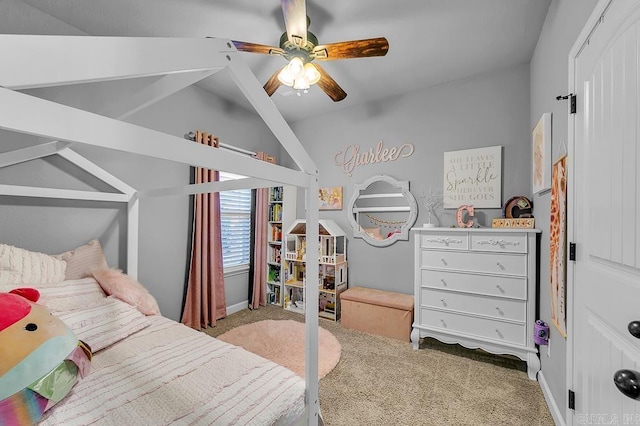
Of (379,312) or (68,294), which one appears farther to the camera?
(379,312)

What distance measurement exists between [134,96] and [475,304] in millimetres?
2657

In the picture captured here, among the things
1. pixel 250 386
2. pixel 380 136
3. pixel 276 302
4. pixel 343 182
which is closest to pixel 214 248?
pixel 276 302

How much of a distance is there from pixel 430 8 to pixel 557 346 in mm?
2289

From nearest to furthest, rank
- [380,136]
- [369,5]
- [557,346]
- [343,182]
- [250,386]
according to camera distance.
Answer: [250,386] < [557,346] < [369,5] < [380,136] < [343,182]

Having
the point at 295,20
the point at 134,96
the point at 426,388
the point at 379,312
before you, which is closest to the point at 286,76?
the point at 295,20

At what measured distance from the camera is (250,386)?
1132 millimetres

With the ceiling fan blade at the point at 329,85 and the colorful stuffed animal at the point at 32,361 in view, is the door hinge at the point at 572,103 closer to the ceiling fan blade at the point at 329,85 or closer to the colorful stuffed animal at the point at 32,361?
the ceiling fan blade at the point at 329,85

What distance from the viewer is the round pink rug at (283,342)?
2.18 m

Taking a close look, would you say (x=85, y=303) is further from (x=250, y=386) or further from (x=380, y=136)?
(x=380, y=136)

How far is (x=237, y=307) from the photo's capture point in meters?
3.38

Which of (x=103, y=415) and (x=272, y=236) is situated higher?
(x=272, y=236)

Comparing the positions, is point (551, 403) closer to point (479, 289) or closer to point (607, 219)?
point (479, 289)

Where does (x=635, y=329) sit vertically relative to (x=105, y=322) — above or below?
above

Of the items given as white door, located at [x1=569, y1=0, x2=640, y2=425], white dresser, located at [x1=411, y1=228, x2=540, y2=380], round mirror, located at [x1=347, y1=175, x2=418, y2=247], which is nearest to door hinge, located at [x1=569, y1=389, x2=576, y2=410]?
white door, located at [x1=569, y1=0, x2=640, y2=425]
